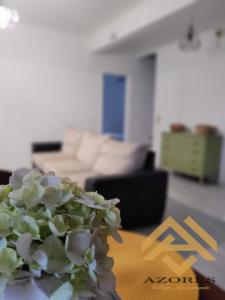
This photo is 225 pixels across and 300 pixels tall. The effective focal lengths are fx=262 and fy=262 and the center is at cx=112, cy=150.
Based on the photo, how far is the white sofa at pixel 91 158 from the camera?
2.61 m

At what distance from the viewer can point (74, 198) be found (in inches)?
24.8

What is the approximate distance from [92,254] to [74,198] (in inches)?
5.3

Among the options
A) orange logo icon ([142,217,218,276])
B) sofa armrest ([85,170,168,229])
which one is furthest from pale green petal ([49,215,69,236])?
sofa armrest ([85,170,168,229])

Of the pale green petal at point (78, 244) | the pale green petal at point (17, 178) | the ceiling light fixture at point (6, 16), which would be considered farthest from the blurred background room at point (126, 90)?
the pale green petal at point (78, 244)

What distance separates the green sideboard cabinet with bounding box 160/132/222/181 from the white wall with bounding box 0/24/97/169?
1.99 metres

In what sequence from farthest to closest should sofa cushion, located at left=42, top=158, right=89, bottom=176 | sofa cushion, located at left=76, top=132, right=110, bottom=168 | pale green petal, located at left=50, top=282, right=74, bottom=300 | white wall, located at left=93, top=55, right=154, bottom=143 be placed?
white wall, located at left=93, top=55, right=154, bottom=143 → sofa cushion, located at left=76, top=132, right=110, bottom=168 → sofa cushion, located at left=42, top=158, right=89, bottom=176 → pale green petal, located at left=50, top=282, right=74, bottom=300

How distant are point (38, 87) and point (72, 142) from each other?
62.7 inches

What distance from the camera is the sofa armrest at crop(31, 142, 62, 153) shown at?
14.6 ft

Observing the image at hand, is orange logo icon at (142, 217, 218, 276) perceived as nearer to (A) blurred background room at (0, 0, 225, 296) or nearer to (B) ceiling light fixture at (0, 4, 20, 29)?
(A) blurred background room at (0, 0, 225, 296)

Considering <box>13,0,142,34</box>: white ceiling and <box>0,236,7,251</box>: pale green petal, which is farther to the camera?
<box>13,0,142,34</box>: white ceiling

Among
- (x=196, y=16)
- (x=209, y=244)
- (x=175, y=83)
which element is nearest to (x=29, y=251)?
(x=209, y=244)

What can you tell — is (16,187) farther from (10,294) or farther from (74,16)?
(74,16)

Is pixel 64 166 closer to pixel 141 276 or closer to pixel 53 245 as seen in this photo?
pixel 141 276

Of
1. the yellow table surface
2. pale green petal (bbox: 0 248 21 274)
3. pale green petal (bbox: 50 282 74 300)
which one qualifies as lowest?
the yellow table surface
